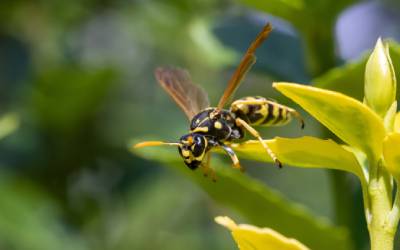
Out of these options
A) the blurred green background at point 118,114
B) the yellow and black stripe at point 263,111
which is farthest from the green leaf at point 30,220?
the yellow and black stripe at point 263,111

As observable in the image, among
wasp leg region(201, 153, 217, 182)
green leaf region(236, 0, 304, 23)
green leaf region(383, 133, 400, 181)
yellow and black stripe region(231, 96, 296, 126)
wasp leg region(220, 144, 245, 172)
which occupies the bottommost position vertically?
green leaf region(383, 133, 400, 181)

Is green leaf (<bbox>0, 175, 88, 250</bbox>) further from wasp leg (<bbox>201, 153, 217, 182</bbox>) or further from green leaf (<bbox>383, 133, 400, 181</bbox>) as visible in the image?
green leaf (<bbox>383, 133, 400, 181</bbox>)

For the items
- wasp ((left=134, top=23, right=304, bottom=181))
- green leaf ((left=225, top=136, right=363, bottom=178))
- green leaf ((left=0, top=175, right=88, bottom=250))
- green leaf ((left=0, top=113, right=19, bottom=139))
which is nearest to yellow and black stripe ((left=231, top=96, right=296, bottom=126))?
wasp ((left=134, top=23, right=304, bottom=181))

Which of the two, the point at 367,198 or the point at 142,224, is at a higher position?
the point at 142,224

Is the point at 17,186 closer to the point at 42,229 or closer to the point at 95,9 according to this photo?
the point at 42,229

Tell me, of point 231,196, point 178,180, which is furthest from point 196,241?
point 231,196

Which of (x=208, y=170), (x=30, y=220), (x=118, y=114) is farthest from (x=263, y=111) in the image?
(x=118, y=114)

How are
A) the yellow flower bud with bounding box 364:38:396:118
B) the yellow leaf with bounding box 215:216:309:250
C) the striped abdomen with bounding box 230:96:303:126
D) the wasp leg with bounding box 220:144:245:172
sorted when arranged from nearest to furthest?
1. the yellow leaf with bounding box 215:216:309:250
2. the yellow flower bud with bounding box 364:38:396:118
3. the wasp leg with bounding box 220:144:245:172
4. the striped abdomen with bounding box 230:96:303:126

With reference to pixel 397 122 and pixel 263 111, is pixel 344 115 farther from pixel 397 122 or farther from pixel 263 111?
pixel 263 111

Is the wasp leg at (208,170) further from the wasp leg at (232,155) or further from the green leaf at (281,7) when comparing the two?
the green leaf at (281,7)
